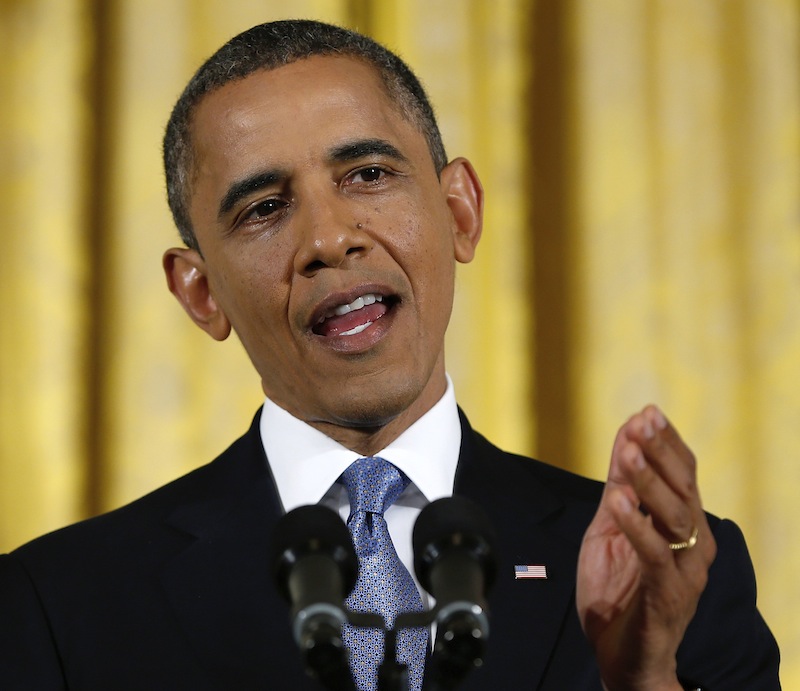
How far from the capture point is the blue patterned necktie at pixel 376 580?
54.9 inches

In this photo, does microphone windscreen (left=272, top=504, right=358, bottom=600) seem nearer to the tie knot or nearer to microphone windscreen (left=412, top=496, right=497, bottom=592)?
microphone windscreen (left=412, top=496, right=497, bottom=592)

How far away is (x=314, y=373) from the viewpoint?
151 centimetres

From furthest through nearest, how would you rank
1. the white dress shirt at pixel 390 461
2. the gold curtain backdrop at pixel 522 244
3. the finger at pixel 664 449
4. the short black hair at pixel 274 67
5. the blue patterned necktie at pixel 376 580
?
1. the gold curtain backdrop at pixel 522 244
2. the short black hair at pixel 274 67
3. the white dress shirt at pixel 390 461
4. the blue patterned necktie at pixel 376 580
5. the finger at pixel 664 449

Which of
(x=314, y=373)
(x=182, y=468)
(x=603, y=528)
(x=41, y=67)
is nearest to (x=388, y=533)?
(x=314, y=373)

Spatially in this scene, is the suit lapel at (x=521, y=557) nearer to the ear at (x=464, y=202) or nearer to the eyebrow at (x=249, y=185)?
the ear at (x=464, y=202)

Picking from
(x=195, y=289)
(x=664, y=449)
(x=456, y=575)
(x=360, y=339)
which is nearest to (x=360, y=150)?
(x=360, y=339)

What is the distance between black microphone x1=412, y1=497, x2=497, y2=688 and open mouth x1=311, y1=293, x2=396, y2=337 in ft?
1.64

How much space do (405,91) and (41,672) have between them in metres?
0.84

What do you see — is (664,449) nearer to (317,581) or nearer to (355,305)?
(317,581)

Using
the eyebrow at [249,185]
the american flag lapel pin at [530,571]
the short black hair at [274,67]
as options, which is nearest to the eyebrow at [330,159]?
the eyebrow at [249,185]

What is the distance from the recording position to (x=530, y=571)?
1484 mm

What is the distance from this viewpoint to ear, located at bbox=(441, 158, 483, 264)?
1727mm

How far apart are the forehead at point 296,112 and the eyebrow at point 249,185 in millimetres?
23

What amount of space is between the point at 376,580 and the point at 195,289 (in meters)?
0.51
